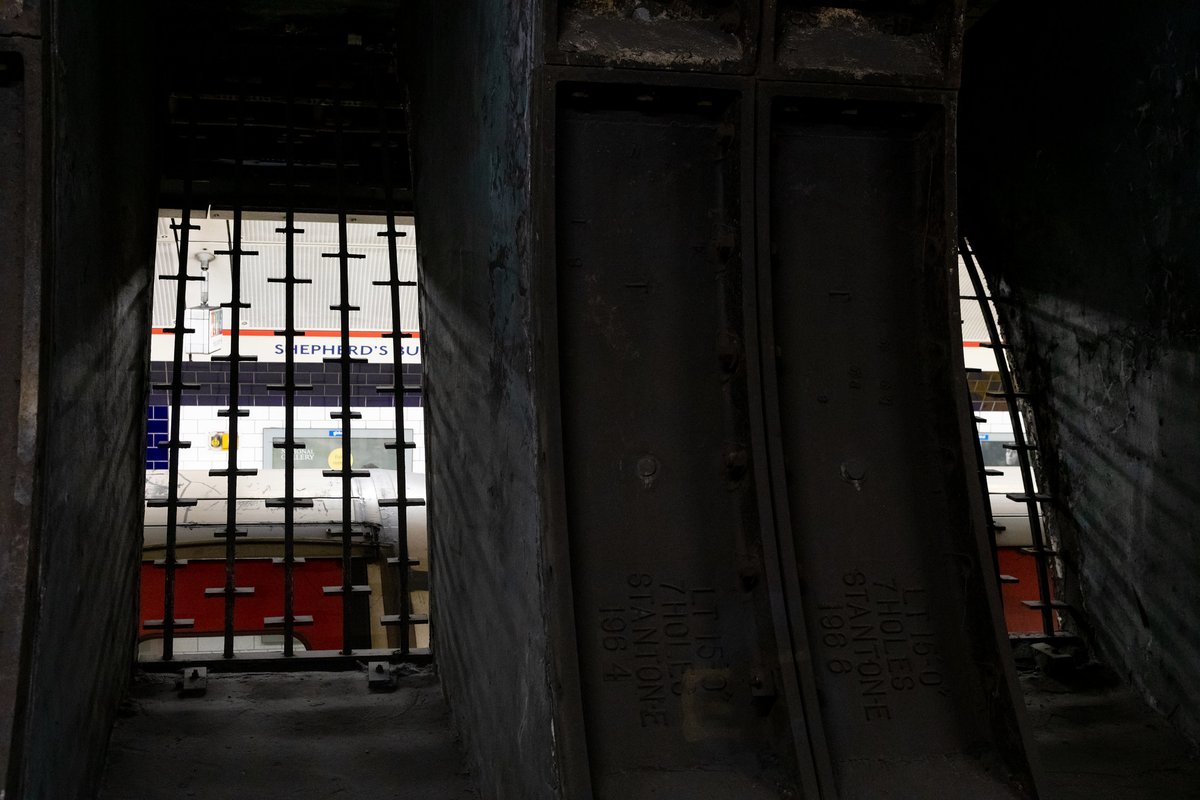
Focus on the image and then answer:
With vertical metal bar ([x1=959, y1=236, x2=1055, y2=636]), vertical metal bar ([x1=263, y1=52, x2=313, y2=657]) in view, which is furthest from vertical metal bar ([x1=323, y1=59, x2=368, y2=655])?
vertical metal bar ([x1=959, y1=236, x2=1055, y2=636])

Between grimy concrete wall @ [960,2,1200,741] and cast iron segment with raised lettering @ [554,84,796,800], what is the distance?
5.55ft

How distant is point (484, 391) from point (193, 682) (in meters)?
1.51

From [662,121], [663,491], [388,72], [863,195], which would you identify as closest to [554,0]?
[662,121]

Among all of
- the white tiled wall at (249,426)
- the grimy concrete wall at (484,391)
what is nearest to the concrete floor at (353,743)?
the grimy concrete wall at (484,391)

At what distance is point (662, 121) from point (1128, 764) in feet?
7.11

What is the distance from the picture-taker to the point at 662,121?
87.4 inches

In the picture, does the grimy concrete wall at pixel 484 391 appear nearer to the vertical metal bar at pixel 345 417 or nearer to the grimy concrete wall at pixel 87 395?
the vertical metal bar at pixel 345 417

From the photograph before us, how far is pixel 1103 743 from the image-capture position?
126 inches

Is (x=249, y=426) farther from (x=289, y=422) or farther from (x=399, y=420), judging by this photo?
(x=399, y=420)

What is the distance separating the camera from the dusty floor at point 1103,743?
2.92 meters

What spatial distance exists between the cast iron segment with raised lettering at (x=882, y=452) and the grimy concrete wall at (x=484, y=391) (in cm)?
48

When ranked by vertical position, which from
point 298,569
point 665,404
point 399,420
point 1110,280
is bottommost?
point 298,569

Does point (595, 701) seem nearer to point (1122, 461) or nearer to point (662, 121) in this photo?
point (662, 121)

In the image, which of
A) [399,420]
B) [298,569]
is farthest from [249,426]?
[399,420]
